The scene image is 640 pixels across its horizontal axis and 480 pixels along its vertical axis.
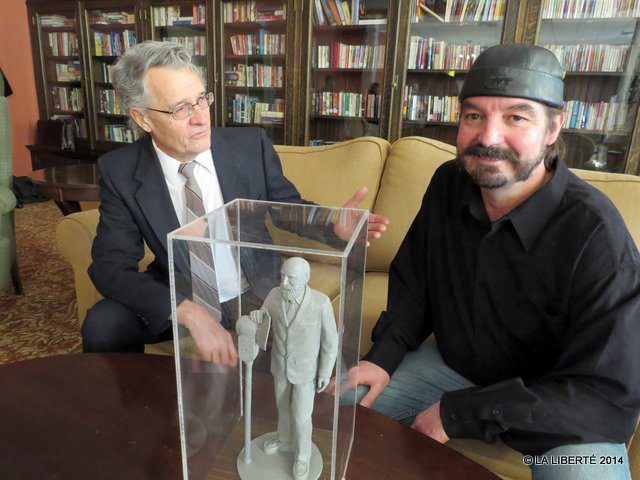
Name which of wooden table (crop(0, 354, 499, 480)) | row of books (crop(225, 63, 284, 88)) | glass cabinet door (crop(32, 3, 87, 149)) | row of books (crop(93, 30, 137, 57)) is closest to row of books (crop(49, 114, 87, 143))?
glass cabinet door (crop(32, 3, 87, 149))

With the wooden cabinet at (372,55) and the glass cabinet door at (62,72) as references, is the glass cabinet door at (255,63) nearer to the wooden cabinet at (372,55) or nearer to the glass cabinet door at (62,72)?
the wooden cabinet at (372,55)

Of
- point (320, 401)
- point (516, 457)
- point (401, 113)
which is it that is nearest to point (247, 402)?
point (320, 401)

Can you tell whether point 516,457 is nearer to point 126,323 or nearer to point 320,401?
point 320,401

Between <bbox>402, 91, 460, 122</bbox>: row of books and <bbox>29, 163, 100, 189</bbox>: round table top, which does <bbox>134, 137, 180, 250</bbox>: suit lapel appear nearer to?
<bbox>29, 163, 100, 189</bbox>: round table top

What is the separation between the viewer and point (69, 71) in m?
4.23

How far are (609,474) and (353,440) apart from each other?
1.46 feet

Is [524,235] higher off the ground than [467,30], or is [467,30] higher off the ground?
[467,30]

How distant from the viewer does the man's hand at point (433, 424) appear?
90 cm

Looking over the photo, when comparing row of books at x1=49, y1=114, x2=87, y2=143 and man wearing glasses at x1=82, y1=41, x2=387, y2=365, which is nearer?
man wearing glasses at x1=82, y1=41, x2=387, y2=365

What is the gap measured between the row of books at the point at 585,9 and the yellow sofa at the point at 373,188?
145 cm

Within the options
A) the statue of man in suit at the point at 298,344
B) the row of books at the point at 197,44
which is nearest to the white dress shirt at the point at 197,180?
the statue of man in suit at the point at 298,344

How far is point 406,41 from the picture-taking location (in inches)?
110

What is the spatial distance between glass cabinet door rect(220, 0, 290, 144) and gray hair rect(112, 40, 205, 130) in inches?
81.6

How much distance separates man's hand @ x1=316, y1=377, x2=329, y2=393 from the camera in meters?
0.59
